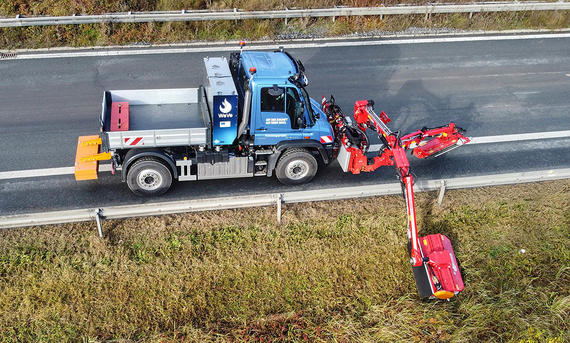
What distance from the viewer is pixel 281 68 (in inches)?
387

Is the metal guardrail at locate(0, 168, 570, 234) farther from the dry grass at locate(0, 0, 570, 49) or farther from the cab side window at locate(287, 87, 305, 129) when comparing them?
the dry grass at locate(0, 0, 570, 49)

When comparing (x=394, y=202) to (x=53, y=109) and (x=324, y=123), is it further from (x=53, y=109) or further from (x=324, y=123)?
(x=53, y=109)

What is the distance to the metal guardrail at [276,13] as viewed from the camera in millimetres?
15422

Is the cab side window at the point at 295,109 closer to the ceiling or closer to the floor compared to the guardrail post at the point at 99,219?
closer to the ceiling

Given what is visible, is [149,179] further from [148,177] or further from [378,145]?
[378,145]

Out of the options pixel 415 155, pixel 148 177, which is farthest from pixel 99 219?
pixel 415 155

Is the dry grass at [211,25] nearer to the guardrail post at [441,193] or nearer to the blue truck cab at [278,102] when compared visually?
the blue truck cab at [278,102]

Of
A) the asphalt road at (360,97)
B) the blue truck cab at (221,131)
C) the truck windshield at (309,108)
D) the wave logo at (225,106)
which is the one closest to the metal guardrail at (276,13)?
the asphalt road at (360,97)

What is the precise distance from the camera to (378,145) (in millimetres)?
12297

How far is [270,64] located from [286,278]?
435cm

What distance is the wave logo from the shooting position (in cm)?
939

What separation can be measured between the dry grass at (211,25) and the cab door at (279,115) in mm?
7551

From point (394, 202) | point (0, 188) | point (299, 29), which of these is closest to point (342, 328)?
point (394, 202)

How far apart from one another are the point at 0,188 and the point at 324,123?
7116 mm
